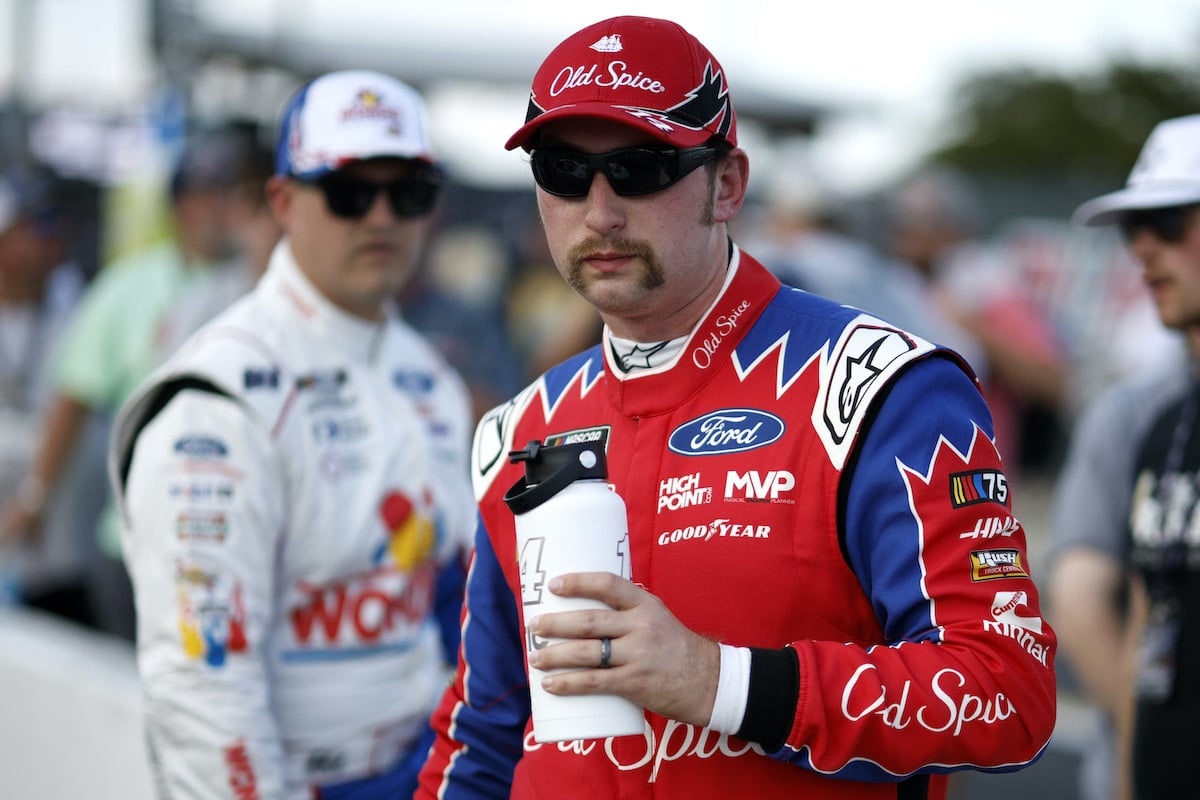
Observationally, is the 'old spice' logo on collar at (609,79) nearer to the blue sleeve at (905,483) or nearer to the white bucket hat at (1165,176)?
the blue sleeve at (905,483)

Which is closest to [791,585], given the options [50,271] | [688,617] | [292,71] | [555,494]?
[688,617]

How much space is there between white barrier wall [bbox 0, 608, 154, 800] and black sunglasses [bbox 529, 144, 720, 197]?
119 inches

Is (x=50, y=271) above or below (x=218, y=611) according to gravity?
above

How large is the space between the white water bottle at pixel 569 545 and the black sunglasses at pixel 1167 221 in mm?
2134

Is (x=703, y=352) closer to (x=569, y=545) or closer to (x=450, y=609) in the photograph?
(x=569, y=545)

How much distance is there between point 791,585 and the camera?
1.98 m

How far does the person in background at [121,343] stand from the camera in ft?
19.5

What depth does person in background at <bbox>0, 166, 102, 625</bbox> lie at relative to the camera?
20.5 feet

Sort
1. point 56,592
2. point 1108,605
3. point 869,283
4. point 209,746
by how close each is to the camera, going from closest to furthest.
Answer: point 209,746, point 1108,605, point 869,283, point 56,592

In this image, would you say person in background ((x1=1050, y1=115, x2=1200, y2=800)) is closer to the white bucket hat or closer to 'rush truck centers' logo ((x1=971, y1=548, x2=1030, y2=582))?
the white bucket hat

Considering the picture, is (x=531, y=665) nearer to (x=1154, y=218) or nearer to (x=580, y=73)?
(x=580, y=73)

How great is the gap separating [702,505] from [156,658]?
1.42 metres

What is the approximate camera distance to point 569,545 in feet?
5.96

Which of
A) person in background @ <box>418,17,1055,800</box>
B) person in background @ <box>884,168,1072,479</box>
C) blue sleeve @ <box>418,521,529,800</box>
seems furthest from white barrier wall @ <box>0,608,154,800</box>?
person in background @ <box>884,168,1072,479</box>
